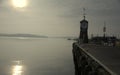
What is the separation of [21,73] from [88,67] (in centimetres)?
2785

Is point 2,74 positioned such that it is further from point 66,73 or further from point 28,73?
point 66,73

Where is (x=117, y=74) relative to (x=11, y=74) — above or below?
above

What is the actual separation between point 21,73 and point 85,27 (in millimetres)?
19035

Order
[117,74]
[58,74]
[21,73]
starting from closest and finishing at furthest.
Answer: [117,74]
[58,74]
[21,73]

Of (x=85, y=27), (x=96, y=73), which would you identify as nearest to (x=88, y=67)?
(x=96, y=73)

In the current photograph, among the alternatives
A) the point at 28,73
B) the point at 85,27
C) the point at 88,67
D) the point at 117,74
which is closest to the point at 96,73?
the point at 117,74

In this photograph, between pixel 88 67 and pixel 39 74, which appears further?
pixel 39 74

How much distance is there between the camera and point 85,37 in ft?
208

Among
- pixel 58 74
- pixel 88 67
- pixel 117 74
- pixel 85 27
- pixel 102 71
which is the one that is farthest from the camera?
pixel 85 27

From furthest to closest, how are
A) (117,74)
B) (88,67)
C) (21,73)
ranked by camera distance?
(21,73) < (88,67) < (117,74)

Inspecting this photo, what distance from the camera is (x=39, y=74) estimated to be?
147 ft

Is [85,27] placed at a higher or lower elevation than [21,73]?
higher

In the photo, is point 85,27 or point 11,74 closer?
point 11,74

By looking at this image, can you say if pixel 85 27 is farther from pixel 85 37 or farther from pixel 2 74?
pixel 2 74
